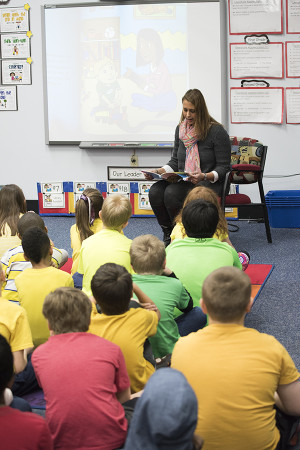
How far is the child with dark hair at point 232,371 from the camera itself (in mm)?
1638

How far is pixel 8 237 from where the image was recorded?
3363mm

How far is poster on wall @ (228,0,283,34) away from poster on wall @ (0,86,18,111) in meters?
2.15

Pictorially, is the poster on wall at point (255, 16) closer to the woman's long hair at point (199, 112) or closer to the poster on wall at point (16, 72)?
the woman's long hair at point (199, 112)

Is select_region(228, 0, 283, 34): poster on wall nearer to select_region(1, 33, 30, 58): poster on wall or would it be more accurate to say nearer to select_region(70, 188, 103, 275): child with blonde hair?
select_region(1, 33, 30, 58): poster on wall

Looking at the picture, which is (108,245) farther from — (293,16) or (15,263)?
(293,16)

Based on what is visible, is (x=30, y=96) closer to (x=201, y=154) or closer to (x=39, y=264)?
(x=201, y=154)

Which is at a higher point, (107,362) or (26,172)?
(26,172)

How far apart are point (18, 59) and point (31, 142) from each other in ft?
2.61

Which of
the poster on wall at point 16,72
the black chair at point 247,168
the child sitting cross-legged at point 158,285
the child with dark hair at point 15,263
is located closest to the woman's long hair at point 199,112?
the black chair at point 247,168

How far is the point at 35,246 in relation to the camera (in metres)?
2.56

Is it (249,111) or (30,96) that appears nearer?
(249,111)

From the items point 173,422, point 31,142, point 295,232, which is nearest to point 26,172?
point 31,142

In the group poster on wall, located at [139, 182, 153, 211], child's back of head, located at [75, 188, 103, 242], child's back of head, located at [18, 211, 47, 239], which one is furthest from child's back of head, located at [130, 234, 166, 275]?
poster on wall, located at [139, 182, 153, 211]

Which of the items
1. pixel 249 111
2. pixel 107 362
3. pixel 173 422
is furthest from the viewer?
pixel 249 111
